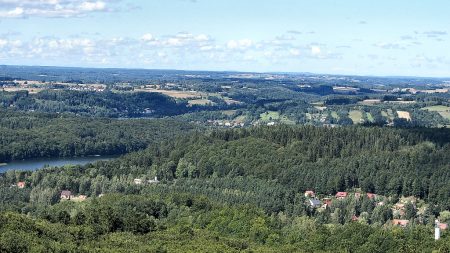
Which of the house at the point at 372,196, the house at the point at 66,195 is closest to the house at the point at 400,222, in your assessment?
the house at the point at 372,196

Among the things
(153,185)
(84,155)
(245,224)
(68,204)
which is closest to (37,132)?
(84,155)

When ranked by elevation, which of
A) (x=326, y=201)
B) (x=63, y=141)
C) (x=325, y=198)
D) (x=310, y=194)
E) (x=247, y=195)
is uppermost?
(x=247, y=195)

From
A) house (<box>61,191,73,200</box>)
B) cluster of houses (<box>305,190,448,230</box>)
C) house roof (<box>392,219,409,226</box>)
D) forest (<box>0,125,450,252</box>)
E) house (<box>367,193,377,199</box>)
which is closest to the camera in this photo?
forest (<box>0,125,450,252</box>)

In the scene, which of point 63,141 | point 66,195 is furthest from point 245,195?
point 63,141

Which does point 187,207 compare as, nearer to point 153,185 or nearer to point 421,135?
point 153,185

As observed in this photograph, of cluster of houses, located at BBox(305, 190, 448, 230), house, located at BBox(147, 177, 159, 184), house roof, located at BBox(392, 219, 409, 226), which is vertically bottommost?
house, located at BBox(147, 177, 159, 184)

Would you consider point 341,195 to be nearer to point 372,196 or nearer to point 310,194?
point 310,194

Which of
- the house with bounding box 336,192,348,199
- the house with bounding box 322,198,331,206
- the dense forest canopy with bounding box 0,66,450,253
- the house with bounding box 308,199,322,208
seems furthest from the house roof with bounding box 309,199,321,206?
the house with bounding box 336,192,348,199

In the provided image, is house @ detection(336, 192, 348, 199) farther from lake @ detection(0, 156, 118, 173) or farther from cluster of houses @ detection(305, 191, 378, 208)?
lake @ detection(0, 156, 118, 173)

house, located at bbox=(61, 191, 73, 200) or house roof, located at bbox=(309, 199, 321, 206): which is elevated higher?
house, located at bbox=(61, 191, 73, 200)

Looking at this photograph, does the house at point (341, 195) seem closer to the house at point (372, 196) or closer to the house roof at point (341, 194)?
the house roof at point (341, 194)
